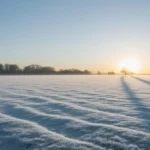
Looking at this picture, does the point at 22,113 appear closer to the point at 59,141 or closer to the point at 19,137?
the point at 19,137

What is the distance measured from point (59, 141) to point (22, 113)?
249 cm

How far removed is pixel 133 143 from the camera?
3697 mm

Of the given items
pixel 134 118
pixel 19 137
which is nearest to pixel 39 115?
pixel 19 137

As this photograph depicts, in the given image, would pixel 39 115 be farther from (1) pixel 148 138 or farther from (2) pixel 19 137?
(1) pixel 148 138

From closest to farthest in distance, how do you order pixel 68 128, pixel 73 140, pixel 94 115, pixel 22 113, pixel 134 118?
pixel 73 140 < pixel 68 128 < pixel 134 118 < pixel 94 115 < pixel 22 113

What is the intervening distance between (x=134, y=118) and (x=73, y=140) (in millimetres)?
1894

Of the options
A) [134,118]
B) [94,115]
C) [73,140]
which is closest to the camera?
[73,140]

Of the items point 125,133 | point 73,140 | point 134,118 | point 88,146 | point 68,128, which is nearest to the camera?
point 88,146

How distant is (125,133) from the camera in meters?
4.15

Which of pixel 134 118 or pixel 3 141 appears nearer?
pixel 3 141

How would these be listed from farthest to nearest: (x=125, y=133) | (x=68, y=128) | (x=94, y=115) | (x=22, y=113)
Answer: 1. (x=22, y=113)
2. (x=94, y=115)
3. (x=68, y=128)
4. (x=125, y=133)

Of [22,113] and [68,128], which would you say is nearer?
[68,128]

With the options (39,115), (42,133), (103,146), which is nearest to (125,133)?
(103,146)

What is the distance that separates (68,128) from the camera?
4.55 metres
